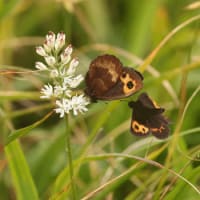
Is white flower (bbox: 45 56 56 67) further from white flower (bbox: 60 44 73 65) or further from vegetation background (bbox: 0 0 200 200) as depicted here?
vegetation background (bbox: 0 0 200 200)

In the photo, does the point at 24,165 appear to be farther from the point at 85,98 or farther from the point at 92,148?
the point at 92,148

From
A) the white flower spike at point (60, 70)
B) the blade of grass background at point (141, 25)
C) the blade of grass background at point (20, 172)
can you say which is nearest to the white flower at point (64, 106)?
the white flower spike at point (60, 70)

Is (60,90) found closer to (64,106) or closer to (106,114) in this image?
(64,106)

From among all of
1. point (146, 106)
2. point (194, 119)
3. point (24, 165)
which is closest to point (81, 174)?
point (194, 119)

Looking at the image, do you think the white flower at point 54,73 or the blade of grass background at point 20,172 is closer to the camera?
the white flower at point 54,73

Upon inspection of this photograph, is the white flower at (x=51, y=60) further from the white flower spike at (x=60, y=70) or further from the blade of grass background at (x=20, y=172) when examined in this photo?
the blade of grass background at (x=20, y=172)

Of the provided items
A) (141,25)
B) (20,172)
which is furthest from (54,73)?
(141,25)
